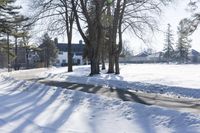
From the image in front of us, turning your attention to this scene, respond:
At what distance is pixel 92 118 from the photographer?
491 inches

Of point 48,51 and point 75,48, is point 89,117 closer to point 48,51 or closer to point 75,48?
point 48,51

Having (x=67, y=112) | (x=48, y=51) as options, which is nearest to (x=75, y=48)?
(x=48, y=51)

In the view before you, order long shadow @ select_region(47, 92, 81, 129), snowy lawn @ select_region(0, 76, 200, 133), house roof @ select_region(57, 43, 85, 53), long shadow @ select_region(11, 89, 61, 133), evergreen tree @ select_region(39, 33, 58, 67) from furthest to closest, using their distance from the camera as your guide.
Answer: house roof @ select_region(57, 43, 85, 53), evergreen tree @ select_region(39, 33, 58, 67), long shadow @ select_region(47, 92, 81, 129), long shadow @ select_region(11, 89, 61, 133), snowy lawn @ select_region(0, 76, 200, 133)

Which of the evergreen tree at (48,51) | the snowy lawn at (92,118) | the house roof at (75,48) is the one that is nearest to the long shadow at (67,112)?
the snowy lawn at (92,118)

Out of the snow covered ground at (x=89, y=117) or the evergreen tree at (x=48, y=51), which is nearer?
the snow covered ground at (x=89, y=117)

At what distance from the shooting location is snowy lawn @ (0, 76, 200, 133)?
1063cm

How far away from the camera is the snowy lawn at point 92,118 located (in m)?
10.6

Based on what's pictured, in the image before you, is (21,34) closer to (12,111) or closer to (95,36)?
(95,36)

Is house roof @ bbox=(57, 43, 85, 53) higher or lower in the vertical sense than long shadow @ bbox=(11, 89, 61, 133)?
higher

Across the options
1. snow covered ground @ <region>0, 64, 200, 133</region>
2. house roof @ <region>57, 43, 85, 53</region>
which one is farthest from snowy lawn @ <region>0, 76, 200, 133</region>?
house roof @ <region>57, 43, 85, 53</region>

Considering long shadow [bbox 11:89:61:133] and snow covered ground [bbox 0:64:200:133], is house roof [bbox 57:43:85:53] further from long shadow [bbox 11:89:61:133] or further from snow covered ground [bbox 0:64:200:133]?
snow covered ground [bbox 0:64:200:133]

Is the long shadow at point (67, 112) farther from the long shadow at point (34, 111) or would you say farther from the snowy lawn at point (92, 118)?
the long shadow at point (34, 111)

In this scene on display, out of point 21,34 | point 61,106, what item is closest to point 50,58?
point 21,34

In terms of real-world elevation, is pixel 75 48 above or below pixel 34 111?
above
